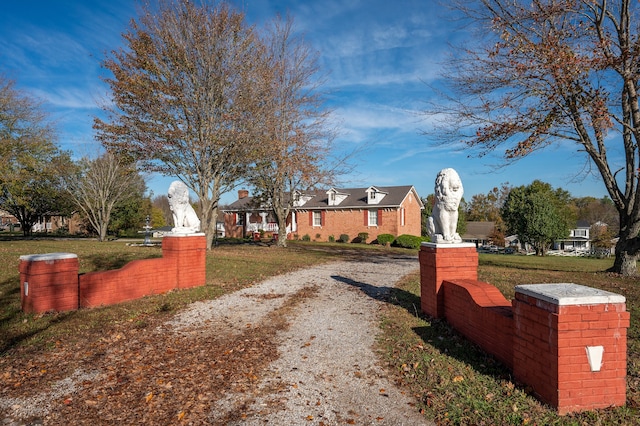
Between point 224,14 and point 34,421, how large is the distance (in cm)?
1525

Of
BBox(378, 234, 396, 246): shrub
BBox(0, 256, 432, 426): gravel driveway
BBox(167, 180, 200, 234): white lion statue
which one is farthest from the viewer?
BBox(378, 234, 396, 246): shrub

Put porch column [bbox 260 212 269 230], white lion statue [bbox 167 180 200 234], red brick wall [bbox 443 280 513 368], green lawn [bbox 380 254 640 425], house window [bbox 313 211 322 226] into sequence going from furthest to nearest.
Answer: porch column [bbox 260 212 269 230] < house window [bbox 313 211 322 226] < white lion statue [bbox 167 180 200 234] < red brick wall [bbox 443 280 513 368] < green lawn [bbox 380 254 640 425]

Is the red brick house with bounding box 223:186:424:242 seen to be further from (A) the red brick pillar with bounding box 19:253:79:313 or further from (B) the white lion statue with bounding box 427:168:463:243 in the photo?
(B) the white lion statue with bounding box 427:168:463:243

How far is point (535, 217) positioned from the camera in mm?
38875

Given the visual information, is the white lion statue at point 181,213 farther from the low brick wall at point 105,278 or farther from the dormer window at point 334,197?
the dormer window at point 334,197

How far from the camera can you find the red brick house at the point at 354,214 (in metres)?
31.5

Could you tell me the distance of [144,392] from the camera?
3795 mm

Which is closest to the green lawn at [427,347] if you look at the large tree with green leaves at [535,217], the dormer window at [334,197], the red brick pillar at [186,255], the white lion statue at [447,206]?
the red brick pillar at [186,255]

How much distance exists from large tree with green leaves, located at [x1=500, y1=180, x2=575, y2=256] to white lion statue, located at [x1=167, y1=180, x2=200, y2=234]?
38788mm

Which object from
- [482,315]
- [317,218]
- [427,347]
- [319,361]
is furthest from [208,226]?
[317,218]

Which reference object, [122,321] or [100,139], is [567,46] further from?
[100,139]

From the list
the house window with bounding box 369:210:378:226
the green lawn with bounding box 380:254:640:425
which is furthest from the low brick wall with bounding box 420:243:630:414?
the house window with bounding box 369:210:378:226

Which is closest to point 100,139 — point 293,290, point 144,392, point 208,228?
point 208,228

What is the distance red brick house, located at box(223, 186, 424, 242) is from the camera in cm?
3153
